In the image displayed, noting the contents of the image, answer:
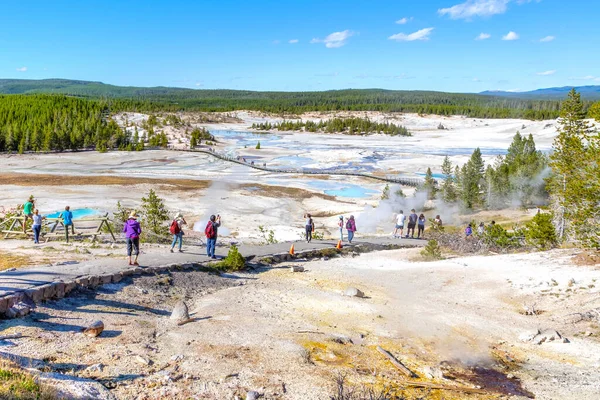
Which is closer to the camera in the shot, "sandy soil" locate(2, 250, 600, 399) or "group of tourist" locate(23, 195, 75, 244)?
"sandy soil" locate(2, 250, 600, 399)

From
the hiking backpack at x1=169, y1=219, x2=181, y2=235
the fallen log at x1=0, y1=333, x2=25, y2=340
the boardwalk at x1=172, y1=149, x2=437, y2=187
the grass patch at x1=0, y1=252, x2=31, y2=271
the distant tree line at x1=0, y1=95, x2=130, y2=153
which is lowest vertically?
the boardwalk at x1=172, y1=149, x2=437, y2=187

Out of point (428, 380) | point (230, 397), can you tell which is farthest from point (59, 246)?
point (428, 380)

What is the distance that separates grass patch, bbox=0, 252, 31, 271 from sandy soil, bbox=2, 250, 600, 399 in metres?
2.98

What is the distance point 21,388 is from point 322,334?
18.7ft

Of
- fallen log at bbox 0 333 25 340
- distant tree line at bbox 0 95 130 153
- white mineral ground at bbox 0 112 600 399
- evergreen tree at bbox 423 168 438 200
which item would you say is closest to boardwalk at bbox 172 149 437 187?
evergreen tree at bbox 423 168 438 200

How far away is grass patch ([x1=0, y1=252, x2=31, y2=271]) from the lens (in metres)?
13.2

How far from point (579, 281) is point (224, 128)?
11226 centimetres

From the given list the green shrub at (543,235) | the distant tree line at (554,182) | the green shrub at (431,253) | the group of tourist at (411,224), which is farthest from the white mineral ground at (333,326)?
the group of tourist at (411,224)

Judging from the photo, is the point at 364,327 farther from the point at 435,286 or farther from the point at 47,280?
the point at 47,280

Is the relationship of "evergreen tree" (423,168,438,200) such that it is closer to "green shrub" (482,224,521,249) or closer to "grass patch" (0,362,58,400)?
"green shrub" (482,224,521,249)

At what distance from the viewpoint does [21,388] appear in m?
6.02

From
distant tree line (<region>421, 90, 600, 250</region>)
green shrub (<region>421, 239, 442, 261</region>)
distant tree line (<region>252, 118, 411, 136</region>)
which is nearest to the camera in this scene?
distant tree line (<region>421, 90, 600, 250</region>)

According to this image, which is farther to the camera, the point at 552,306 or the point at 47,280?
the point at 552,306

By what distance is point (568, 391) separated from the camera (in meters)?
Answer: 8.38
